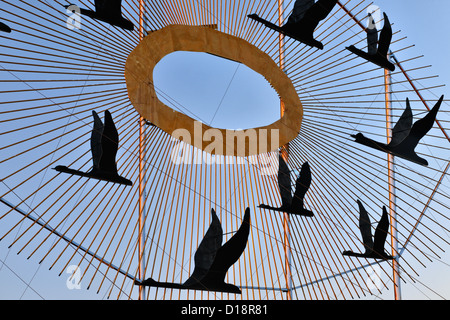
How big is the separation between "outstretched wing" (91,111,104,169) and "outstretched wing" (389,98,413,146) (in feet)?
6.10

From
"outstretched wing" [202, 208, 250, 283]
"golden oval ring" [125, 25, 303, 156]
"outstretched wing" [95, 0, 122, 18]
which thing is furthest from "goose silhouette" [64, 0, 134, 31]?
"outstretched wing" [202, 208, 250, 283]

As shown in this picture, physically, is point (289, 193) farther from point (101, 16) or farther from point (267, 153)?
point (101, 16)

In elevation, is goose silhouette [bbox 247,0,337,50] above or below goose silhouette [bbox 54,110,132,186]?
above

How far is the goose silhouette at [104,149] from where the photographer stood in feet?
9.73

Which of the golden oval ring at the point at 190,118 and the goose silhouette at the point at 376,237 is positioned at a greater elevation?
the golden oval ring at the point at 190,118

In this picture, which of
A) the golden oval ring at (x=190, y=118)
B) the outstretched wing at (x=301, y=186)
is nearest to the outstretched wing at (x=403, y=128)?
the outstretched wing at (x=301, y=186)

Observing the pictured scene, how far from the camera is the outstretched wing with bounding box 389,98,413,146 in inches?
146

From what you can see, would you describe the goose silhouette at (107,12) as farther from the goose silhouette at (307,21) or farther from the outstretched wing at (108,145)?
the goose silhouette at (307,21)

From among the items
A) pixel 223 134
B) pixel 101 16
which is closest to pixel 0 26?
pixel 101 16

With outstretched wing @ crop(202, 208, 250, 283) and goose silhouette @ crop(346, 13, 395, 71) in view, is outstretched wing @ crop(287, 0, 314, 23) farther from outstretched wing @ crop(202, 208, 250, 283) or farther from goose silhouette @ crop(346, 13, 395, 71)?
outstretched wing @ crop(202, 208, 250, 283)

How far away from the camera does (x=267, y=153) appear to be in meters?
4.06

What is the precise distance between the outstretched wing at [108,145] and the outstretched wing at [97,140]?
17 mm

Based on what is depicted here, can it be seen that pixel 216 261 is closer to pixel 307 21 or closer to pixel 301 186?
pixel 301 186
